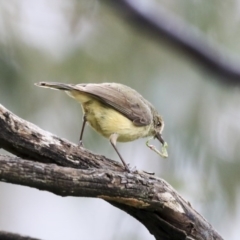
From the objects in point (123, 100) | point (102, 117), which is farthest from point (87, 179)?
point (123, 100)

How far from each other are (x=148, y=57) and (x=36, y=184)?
8.08 ft

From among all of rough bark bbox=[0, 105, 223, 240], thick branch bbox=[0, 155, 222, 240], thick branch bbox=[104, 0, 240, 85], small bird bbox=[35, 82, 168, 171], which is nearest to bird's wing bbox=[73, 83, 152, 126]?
small bird bbox=[35, 82, 168, 171]

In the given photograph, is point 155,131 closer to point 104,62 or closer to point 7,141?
point 104,62

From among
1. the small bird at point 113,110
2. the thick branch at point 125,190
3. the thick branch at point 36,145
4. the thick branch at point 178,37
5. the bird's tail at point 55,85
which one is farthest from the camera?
the small bird at point 113,110

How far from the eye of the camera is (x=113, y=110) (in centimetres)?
287

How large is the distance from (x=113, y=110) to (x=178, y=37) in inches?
57.7

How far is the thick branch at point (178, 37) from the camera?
4.50 ft

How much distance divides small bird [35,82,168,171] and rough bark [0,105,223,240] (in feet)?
1.48

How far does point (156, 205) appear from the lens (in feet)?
7.15

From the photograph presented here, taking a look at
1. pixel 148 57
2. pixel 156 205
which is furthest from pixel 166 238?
pixel 148 57

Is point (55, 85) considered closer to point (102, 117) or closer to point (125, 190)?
point (102, 117)

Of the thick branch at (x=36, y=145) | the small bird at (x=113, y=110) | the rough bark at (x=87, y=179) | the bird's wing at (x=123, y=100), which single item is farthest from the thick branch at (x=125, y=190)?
the bird's wing at (x=123, y=100)

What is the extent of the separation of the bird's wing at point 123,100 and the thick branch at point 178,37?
1.25m

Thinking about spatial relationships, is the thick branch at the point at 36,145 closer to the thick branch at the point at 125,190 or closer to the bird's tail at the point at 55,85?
the thick branch at the point at 125,190
